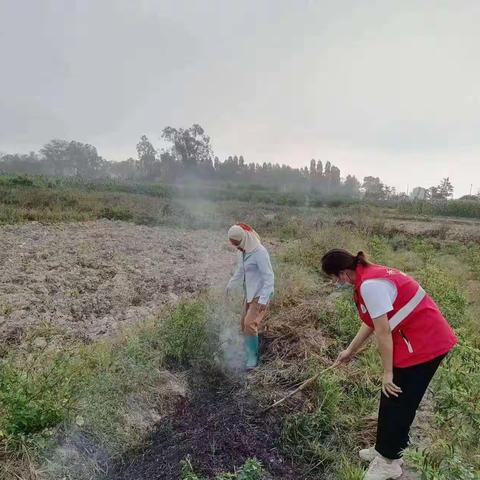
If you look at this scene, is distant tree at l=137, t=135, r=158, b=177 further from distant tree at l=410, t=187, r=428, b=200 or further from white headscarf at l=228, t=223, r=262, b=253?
distant tree at l=410, t=187, r=428, b=200

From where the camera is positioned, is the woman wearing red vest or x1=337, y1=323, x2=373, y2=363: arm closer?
the woman wearing red vest

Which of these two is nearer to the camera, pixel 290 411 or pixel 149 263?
pixel 290 411

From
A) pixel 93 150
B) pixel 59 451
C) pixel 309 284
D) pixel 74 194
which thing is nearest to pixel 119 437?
pixel 59 451

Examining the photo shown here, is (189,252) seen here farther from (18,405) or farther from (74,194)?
(74,194)

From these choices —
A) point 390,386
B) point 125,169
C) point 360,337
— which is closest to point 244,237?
point 360,337

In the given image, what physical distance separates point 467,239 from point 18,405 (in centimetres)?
1433

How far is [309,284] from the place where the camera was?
6.04m

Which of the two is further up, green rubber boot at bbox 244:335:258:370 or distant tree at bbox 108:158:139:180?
distant tree at bbox 108:158:139:180

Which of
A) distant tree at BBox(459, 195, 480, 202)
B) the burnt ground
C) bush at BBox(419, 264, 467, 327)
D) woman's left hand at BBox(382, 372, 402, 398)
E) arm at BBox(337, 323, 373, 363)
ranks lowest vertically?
the burnt ground

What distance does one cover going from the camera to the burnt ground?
104 inches

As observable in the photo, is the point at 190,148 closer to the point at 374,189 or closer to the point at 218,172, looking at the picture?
the point at 218,172

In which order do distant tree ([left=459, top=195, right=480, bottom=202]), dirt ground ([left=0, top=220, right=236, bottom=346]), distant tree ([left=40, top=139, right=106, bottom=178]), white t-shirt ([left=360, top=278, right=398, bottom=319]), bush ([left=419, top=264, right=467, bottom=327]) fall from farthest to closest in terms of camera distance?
distant tree ([left=40, top=139, right=106, bottom=178]) → distant tree ([left=459, top=195, right=480, bottom=202]) → dirt ground ([left=0, top=220, right=236, bottom=346]) → bush ([left=419, top=264, right=467, bottom=327]) → white t-shirt ([left=360, top=278, right=398, bottom=319])

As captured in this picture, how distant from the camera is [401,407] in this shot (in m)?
2.37

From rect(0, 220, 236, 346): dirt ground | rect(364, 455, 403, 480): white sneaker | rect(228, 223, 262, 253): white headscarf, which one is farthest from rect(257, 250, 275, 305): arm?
rect(0, 220, 236, 346): dirt ground
